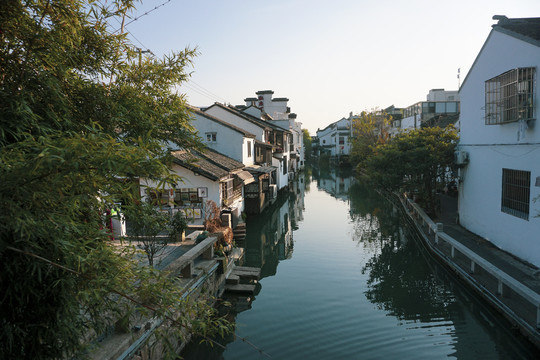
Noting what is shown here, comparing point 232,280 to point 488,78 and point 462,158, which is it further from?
point 488,78

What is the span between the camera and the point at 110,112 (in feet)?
18.1

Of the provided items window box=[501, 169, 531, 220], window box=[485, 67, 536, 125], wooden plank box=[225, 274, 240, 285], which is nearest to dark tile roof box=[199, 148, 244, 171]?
wooden plank box=[225, 274, 240, 285]

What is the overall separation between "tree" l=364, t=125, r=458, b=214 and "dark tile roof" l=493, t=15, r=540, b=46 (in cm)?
619

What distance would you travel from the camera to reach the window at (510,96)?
11.8 metres

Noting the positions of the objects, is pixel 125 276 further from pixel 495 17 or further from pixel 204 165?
pixel 495 17

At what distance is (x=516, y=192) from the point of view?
12.9 metres

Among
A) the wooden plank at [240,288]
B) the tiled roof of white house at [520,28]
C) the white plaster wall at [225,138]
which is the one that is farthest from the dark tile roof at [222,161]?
the tiled roof of white house at [520,28]

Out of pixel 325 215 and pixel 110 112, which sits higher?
pixel 110 112

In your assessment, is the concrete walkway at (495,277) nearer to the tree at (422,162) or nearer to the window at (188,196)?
the tree at (422,162)

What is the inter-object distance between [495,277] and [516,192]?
12.6ft

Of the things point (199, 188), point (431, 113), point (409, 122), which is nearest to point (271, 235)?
point (199, 188)

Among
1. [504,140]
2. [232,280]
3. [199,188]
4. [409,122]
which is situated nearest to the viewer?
[232,280]

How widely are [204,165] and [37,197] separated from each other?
1539cm

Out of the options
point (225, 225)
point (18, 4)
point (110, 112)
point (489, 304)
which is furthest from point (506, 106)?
point (18, 4)
